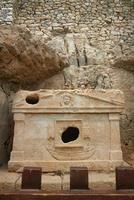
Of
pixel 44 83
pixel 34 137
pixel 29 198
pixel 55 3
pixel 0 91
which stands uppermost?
pixel 55 3

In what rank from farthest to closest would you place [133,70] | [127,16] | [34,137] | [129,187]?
[127,16]
[133,70]
[34,137]
[129,187]

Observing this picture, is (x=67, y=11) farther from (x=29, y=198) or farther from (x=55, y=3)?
(x=29, y=198)

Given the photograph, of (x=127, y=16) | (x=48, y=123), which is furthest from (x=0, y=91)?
(x=127, y=16)

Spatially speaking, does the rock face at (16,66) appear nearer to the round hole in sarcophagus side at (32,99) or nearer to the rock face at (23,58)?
the rock face at (23,58)

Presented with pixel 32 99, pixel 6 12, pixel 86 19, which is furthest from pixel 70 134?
pixel 6 12

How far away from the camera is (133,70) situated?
392 inches

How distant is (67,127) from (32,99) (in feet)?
3.48

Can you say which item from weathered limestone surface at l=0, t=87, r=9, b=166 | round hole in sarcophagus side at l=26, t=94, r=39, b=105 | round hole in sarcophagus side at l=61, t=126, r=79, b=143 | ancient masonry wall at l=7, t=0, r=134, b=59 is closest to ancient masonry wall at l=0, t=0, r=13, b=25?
ancient masonry wall at l=7, t=0, r=134, b=59

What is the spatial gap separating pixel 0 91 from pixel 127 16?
5.89 metres

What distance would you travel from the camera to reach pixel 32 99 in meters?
7.15

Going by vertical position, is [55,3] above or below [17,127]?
above

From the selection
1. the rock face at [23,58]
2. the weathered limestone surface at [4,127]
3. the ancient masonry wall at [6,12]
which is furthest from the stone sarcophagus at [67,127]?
the ancient masonry wall at [6,12]

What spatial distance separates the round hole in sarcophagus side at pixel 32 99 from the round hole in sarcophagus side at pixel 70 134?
3.26 feet

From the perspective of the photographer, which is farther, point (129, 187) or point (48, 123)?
point (48, 123)
